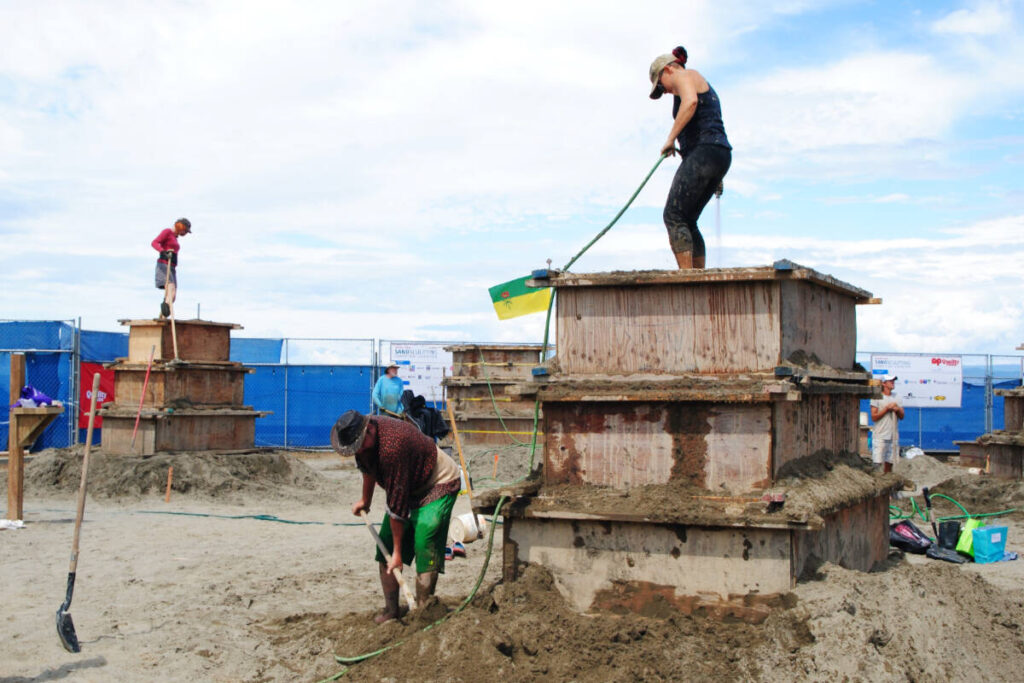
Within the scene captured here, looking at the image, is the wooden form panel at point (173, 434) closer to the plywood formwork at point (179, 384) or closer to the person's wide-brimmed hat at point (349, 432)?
the plywood formwork at point (179, 384)

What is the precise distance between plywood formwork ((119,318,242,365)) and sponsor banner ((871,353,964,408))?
1551 centimetres

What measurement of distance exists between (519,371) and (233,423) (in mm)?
7866

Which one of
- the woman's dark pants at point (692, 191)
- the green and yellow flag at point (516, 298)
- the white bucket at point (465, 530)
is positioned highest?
the woman's dark pants at point (692, 191)

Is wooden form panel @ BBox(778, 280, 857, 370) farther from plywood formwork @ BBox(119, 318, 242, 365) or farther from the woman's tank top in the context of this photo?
plywood formwork @ BBox(119, 318, 242, 365)

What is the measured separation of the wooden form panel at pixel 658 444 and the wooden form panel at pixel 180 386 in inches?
401

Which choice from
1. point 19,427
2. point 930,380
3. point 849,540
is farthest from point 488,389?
point 849,540

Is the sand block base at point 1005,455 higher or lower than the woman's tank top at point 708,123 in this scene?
lower

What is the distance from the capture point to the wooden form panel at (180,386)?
14562 mm

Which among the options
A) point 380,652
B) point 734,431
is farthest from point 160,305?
point 734,431

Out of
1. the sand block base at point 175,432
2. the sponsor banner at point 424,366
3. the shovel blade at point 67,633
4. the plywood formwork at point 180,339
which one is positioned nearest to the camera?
the shovel blade at point 67,633

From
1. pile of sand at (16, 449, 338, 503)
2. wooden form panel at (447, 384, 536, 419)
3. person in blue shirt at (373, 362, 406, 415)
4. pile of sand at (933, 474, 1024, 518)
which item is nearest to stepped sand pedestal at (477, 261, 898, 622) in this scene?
pile of sand at (933, 474, 1024, 518)

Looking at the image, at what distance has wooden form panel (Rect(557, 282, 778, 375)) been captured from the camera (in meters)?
5.77

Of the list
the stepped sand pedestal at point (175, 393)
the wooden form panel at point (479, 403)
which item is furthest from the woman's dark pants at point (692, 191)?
the wooden form panel at point (479, 403)

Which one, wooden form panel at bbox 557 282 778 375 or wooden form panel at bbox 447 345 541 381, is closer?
wooden form panel at bbox 557 282 778 375
